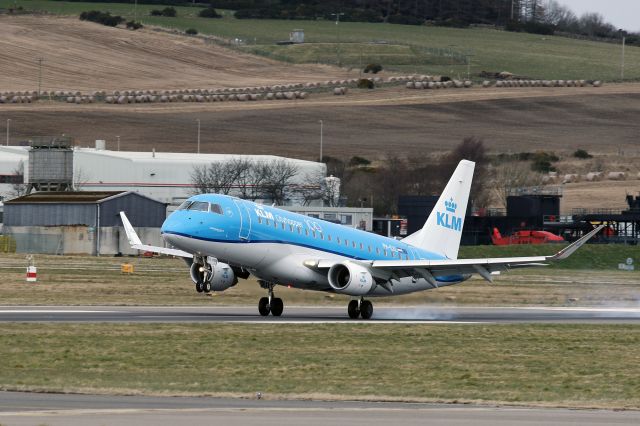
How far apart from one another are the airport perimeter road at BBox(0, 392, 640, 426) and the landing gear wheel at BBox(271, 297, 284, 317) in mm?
23975

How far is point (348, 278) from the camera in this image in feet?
172

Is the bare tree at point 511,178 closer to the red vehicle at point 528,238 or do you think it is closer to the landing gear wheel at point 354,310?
the red vehicle at point 528,238

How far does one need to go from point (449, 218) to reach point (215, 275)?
14029mm

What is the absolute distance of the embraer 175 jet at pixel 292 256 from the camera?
50.0 meters

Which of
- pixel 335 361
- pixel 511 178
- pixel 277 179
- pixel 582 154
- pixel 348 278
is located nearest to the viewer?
pixel 335 361

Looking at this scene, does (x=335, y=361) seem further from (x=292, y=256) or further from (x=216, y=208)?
(x=292, y=256)

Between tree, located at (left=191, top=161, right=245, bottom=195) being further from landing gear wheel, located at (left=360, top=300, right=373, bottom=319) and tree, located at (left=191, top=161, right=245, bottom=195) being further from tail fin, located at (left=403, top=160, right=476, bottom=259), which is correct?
landing gear wheel, located at (left=360, top=300, right=373, bottom=319)

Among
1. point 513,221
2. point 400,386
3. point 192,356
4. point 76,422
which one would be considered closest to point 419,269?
point 192,356

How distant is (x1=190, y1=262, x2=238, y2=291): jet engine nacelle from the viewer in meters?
50.2

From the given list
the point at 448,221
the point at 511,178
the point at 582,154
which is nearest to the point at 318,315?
the point at 448,221

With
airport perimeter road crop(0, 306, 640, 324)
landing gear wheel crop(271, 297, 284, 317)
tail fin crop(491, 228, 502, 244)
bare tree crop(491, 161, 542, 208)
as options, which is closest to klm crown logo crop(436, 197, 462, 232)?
airport perimeter road crop(0, 306, 640, 324)

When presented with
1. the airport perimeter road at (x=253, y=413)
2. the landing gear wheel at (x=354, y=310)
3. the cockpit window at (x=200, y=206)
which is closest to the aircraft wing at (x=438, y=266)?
the landing gear wheel at (x=354, y=310)

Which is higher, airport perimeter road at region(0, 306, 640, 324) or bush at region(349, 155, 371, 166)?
bush at region(349, 155, 371, 166)

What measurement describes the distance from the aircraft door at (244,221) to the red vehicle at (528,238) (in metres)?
72.7
